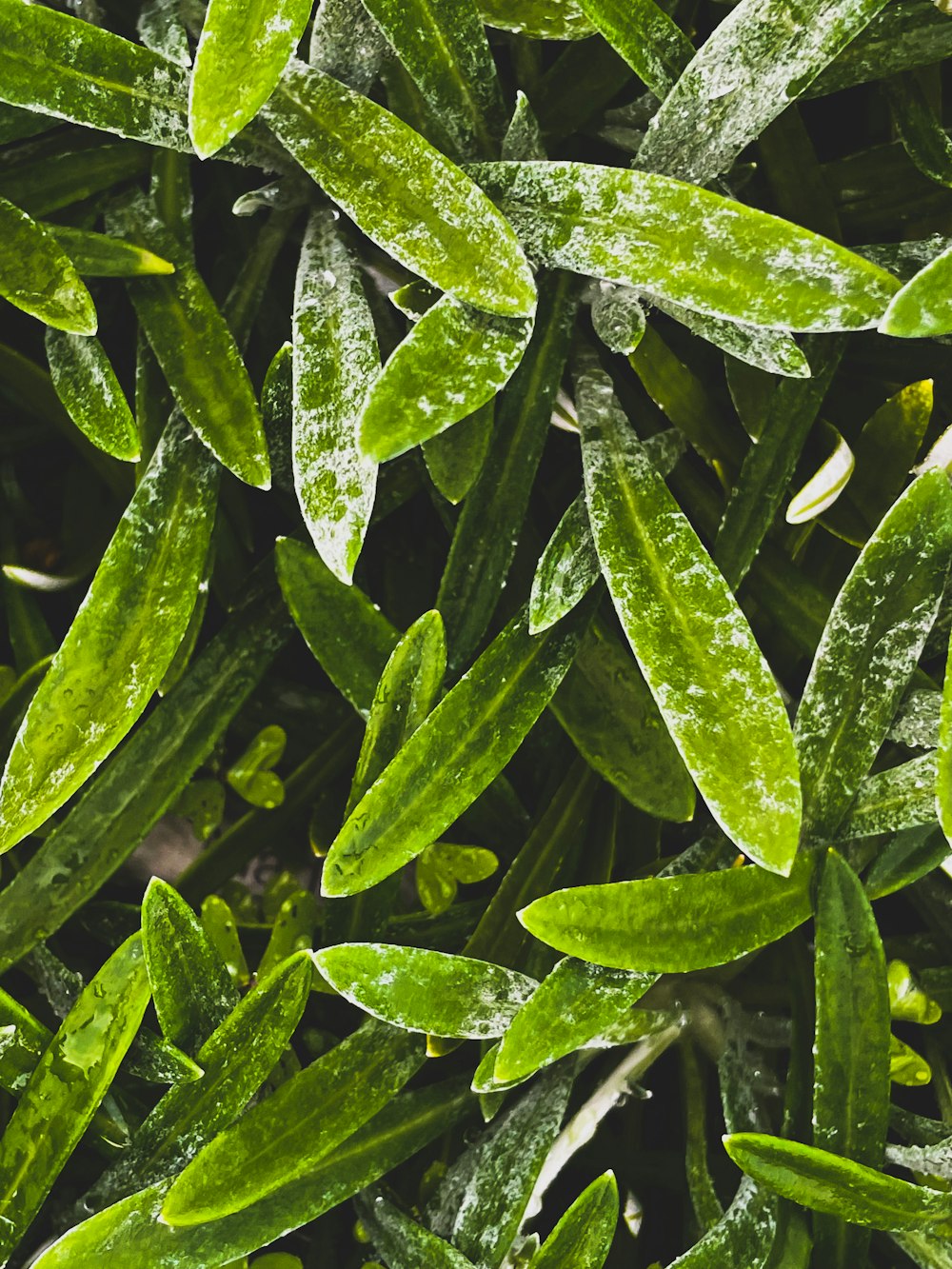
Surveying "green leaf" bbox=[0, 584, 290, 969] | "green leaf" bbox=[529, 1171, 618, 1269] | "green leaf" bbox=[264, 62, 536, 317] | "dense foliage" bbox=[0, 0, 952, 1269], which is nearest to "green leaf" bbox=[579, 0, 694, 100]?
"dense foliage" bbox=[0, 0, 952, 1269]

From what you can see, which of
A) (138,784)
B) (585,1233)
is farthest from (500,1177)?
(138,784)

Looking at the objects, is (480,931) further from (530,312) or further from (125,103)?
(125,103)

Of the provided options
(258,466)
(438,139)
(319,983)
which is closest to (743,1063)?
(319,983)

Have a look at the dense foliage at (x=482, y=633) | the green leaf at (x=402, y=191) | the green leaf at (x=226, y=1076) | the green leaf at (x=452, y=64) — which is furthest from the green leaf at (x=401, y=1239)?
the green leaf at (x=452, y=64)

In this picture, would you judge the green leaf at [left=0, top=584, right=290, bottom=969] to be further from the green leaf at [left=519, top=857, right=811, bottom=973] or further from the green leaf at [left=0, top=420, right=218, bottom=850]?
the green leaf at [left=519, top=857, right=811, bottom=973]

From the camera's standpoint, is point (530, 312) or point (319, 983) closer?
point (530, 312)

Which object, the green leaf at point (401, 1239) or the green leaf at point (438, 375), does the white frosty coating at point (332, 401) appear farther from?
the green leaf at point (401, 1239)
